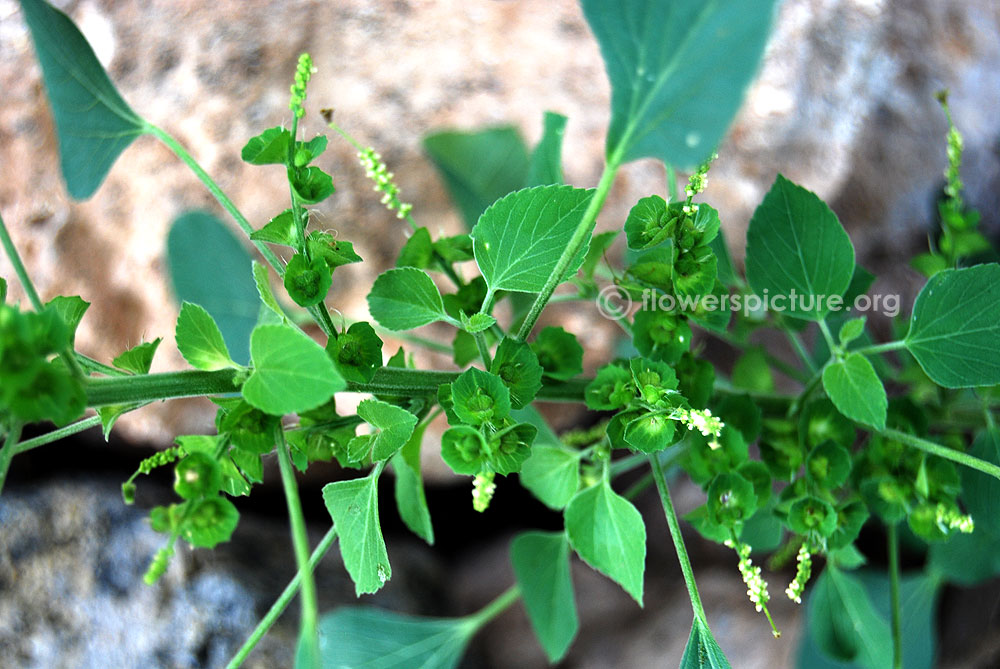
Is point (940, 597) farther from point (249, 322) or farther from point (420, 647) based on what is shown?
point (249, 322)

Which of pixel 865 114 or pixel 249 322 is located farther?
pixel 865 114

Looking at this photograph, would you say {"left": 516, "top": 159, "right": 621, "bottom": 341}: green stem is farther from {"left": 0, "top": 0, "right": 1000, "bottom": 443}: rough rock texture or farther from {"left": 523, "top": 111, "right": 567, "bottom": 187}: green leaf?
{"left": 0, "top": 0, "right": 1000, "bottom": 443}: rough rock texture

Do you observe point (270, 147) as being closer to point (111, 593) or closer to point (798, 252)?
point (798, 252)

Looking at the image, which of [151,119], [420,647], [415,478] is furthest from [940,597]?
[151,119]

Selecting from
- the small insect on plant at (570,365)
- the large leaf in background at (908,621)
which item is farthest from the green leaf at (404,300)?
the large leaf in background at (908,621)

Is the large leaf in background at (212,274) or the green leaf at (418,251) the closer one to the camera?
the green leaf at (418,251)

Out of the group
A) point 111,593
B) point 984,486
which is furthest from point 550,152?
point 111,593

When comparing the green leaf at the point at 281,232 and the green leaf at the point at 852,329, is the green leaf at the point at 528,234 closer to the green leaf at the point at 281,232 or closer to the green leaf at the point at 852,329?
the green leaf at the point at 281,232
